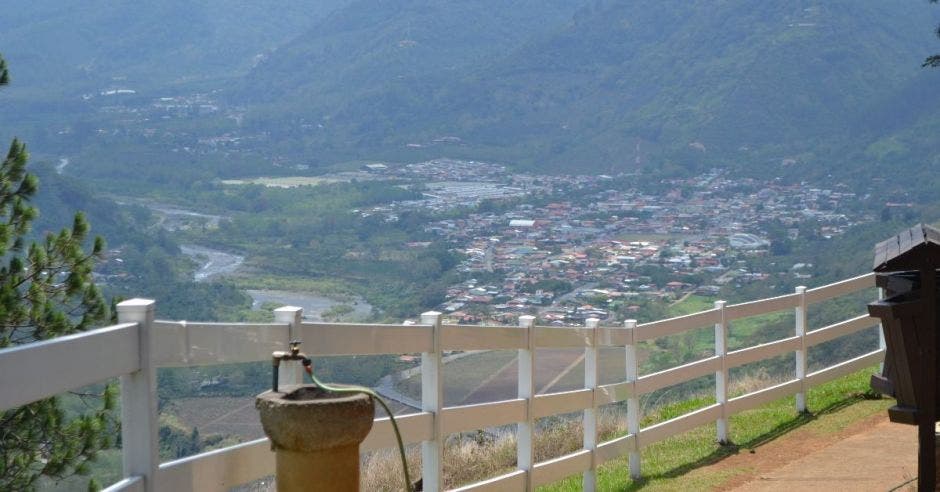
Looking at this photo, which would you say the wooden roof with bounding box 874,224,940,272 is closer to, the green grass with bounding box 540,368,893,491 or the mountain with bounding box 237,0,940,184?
the green grass with bounding box 540,368,893,491

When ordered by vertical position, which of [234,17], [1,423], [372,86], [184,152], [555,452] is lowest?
[555,452]

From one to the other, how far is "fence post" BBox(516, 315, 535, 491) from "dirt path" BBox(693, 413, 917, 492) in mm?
2406

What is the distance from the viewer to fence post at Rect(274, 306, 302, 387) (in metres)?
4.96

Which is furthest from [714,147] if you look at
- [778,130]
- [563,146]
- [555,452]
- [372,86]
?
[555,452]

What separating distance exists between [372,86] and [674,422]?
99.0m

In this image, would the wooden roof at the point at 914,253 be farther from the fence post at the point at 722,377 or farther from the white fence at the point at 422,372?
the fence post at the point at 722,377

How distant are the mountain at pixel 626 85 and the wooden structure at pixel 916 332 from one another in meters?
74.5

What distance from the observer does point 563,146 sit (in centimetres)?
9675

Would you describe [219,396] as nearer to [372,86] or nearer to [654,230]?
[654,230]

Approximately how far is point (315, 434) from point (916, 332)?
4.05 meters

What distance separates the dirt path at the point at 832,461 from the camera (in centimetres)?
938

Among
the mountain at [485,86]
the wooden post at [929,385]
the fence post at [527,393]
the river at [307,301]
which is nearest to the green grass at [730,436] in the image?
the fence post at [527,393]

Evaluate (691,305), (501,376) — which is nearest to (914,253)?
(501,376)

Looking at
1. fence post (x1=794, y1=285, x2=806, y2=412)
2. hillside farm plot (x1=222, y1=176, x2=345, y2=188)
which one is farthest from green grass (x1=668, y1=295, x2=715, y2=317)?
hillside farm plot (x1=222, y1=176, x2=345, y2=188)
